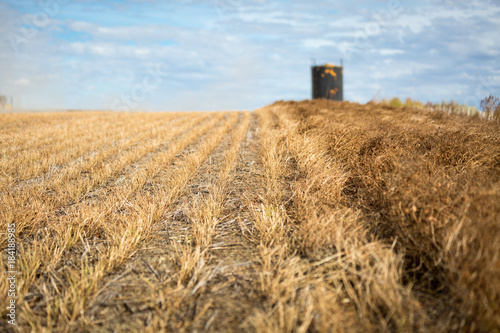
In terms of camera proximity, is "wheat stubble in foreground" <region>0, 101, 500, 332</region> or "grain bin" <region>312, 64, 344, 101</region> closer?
"wheat stubble in foreground" <region>0, 101, 500, 332</region>

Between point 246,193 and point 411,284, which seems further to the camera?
point 246,193

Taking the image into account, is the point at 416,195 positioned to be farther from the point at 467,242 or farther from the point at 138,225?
the point at 138,225

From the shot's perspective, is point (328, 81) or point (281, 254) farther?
point (328, 81)

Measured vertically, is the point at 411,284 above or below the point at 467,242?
below

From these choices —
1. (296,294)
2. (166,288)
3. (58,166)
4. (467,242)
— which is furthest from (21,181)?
(467,242)

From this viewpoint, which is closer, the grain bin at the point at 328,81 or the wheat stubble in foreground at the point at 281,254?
the wheat stubble in foreground at the point at 281,254

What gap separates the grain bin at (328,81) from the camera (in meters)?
24.0

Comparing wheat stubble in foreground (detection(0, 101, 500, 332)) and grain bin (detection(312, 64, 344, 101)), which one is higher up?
grain bin (detection(312, 64, 344, 101))

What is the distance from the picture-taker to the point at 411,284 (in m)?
2.15

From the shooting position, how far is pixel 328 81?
24078mm

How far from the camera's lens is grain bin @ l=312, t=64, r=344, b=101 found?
2400 cm

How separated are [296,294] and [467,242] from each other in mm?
1196

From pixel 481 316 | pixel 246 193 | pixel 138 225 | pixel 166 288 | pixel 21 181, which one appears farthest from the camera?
pixel 21 181

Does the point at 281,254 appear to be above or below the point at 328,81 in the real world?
below
